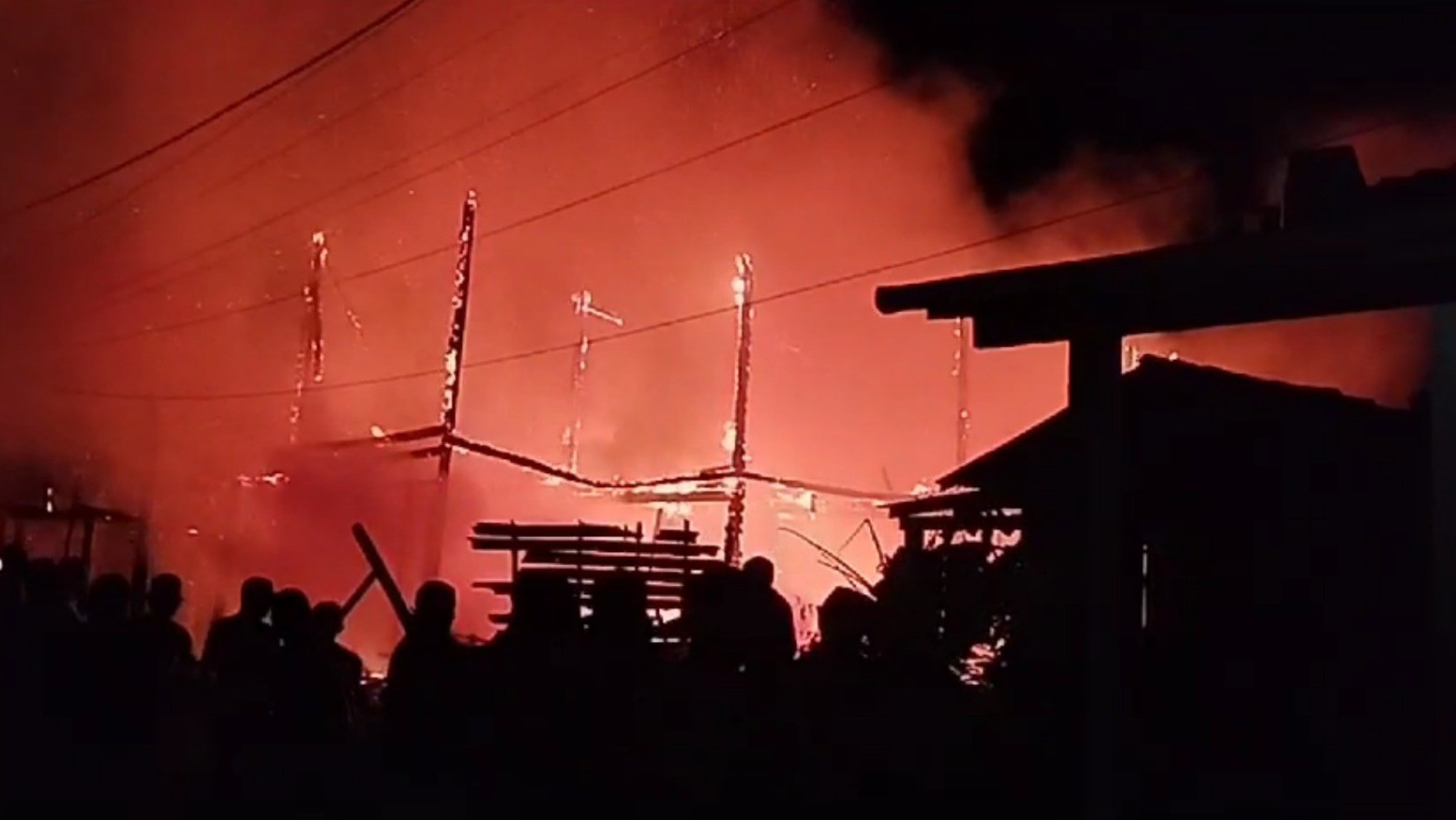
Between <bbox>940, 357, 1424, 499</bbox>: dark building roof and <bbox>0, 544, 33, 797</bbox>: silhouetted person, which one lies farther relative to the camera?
<bbox>940, 357, 1424, 499</bbox>: dark building roof

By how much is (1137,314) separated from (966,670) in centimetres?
391

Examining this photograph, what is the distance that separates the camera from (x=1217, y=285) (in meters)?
6.15

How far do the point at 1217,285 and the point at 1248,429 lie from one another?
4.20 meters

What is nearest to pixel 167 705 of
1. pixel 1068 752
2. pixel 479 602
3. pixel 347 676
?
pixel 347 676

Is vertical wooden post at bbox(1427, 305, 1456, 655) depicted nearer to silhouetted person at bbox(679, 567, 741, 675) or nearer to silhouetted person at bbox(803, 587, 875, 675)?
silhouetted person at bbox(803, 587, 875, 675)

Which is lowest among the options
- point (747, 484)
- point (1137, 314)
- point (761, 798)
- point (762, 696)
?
point (761, 798)

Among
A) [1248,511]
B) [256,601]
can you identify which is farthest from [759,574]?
[1248,511]

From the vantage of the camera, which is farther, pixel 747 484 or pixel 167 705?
pixel 747 484

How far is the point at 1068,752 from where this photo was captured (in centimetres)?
761

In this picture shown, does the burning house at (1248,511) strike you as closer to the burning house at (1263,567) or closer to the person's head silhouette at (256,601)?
the burning house at (1263,567)

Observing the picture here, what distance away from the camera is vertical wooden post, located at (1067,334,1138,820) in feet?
20.9

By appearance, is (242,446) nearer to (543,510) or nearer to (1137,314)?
(543,510)

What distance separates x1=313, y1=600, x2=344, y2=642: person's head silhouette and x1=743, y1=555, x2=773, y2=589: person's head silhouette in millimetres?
2149

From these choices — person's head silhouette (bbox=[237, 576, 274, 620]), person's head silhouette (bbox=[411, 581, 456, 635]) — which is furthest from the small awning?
person's head silhouette (bbox=[237, 576, 274, 620])
